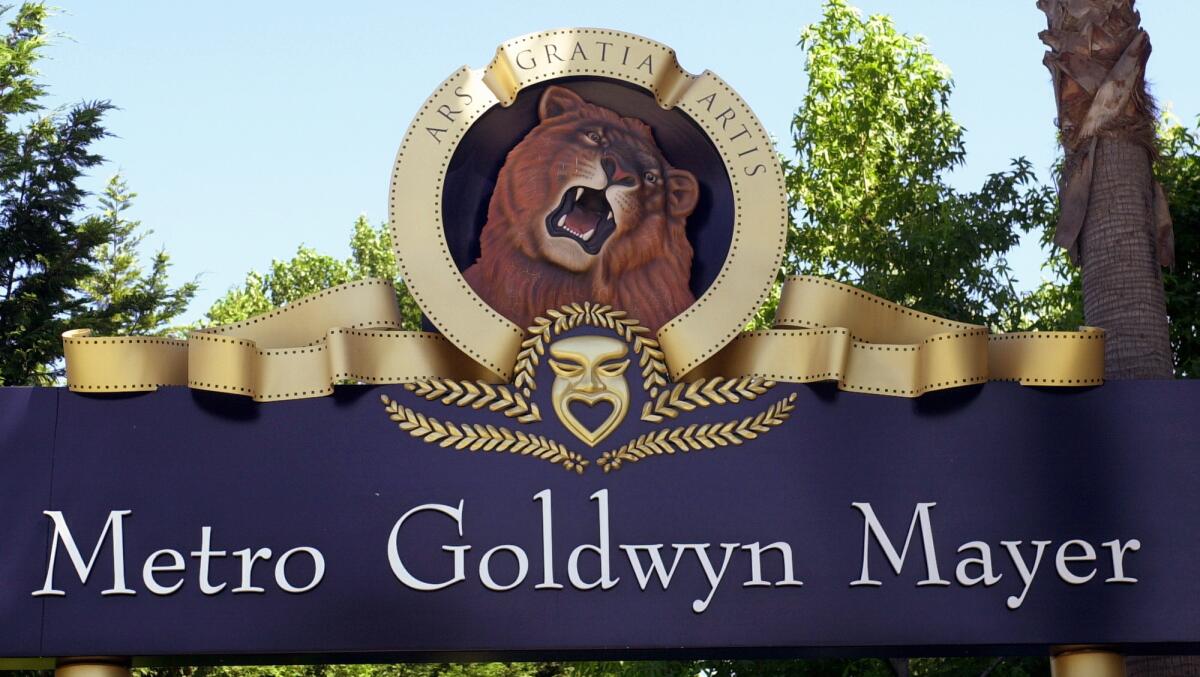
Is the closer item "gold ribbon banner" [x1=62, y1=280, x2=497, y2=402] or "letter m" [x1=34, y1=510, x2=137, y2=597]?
"letter m" [x1=34, y1=510, x2=137, y2=597]

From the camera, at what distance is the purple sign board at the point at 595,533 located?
876 centimetres

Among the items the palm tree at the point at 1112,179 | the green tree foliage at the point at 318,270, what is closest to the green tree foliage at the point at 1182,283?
the palm tree at the point at 1112,179

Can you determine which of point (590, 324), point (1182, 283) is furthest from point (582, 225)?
point (1182, 283)

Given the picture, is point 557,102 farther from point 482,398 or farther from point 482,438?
point 482,438

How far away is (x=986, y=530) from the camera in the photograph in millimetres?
8977

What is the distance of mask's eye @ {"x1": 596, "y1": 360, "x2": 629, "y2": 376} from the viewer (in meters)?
9.16

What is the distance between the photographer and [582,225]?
9414 mm

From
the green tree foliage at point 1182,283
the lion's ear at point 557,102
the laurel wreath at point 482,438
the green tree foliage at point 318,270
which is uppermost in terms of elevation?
the green tree foliage at point 318,270

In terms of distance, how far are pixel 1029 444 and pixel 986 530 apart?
0.58 m

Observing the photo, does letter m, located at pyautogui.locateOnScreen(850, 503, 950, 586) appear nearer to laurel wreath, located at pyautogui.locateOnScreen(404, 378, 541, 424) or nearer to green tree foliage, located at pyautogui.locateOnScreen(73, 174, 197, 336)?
laurel wreath, located at pyautogui.locateOnScreen(404, 378, 541, 424)

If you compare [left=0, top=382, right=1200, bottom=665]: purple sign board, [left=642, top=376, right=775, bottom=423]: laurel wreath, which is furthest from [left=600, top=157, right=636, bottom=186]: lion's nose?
[left=0, top=382, right=1200, bottom=665]: purple sign board

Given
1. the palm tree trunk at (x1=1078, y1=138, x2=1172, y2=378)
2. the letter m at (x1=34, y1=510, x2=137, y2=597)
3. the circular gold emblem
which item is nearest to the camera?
the letter m at (x1=34, y1=510, x2=137, y2=597)

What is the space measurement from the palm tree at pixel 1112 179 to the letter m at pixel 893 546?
95.9 inches

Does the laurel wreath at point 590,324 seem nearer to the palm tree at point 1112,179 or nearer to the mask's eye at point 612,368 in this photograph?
the mask's eye at point 612,368
